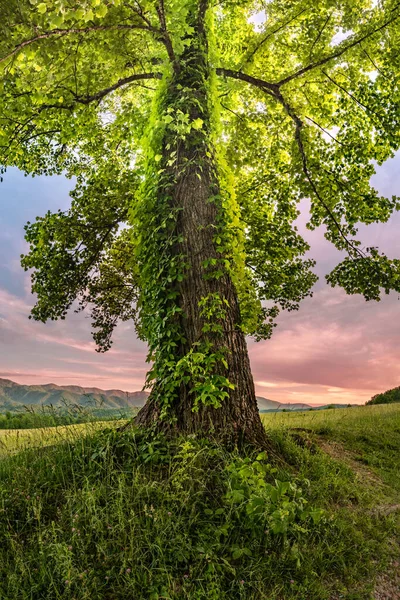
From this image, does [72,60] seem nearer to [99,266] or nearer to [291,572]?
[99,266]

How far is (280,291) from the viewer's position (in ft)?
53.3

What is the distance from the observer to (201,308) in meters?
6.65

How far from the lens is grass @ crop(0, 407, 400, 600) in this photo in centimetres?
380

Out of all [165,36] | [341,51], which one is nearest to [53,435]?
[165,36]

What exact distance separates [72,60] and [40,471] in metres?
7.02

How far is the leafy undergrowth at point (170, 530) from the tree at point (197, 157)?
1014 millimetres

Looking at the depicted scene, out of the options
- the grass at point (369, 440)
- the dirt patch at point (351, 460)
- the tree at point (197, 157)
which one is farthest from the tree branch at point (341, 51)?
the dirt patch at point (351, 460)

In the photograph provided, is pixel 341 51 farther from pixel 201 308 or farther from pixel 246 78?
pixel 201 308

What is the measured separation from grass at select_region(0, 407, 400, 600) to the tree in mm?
974

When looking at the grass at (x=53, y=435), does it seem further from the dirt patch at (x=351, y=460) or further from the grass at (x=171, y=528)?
the dirt patch at (x=351, y=460)

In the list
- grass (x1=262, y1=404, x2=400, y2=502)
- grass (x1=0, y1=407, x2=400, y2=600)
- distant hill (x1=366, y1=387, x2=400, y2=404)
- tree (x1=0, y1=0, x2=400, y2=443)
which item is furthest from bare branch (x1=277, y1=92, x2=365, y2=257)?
distant hill (x1=366, y1=387, x2=400, y2=404)

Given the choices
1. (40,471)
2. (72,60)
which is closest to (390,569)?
(40,471)

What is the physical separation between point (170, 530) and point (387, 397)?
20.2 metres

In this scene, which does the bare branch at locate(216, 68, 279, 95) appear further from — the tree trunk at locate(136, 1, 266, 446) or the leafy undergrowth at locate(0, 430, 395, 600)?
the leafy undergrowth at locate(0, 430, 395, 600)
